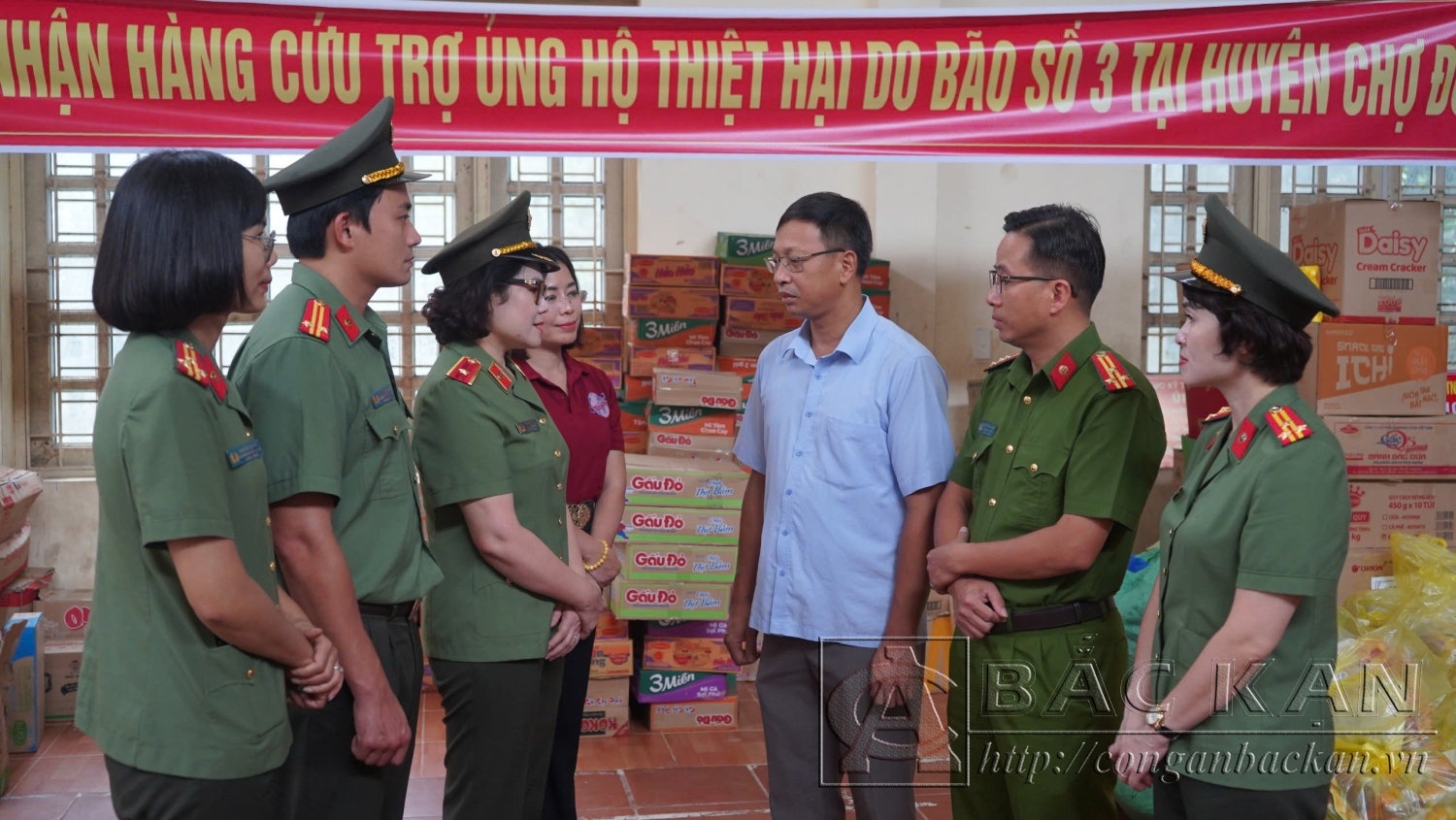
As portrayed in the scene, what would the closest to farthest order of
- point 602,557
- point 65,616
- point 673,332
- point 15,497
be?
point 602,557, point 15,497, point 65,616, point 673,332

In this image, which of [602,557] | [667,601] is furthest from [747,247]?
[602,557]

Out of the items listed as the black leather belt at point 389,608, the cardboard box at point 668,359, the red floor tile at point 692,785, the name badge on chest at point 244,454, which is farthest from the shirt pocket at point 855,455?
the cardboard box at point 668,359

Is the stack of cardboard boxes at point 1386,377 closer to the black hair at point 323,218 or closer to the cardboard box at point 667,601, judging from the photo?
the cardboard box at point 667,601

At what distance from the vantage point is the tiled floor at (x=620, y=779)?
371 cm

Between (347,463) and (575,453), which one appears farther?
(575,453)

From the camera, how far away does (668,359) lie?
17.2 ft

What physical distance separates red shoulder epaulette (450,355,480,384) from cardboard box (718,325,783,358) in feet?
9.92

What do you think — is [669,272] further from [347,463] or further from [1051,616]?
[347,463]

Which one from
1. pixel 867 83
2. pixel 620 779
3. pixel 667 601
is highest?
→ pixel 867 83

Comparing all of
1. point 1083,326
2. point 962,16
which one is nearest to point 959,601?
point 1083,326

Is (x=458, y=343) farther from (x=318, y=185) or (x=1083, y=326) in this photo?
(x=1083, y=326)

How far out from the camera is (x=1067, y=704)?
2.22 metres

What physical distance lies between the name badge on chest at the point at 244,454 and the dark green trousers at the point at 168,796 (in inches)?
15.8

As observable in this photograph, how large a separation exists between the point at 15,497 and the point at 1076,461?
391 centimetres
